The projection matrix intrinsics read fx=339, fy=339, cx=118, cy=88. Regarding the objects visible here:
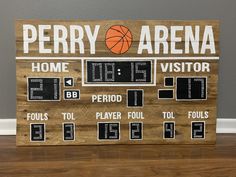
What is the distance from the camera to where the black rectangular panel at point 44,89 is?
1.43 meters

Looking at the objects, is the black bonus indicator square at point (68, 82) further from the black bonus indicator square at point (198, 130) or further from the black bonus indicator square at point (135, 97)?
the black bonus indicator square at point (198, 130)

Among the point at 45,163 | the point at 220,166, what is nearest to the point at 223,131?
the point at 220,166

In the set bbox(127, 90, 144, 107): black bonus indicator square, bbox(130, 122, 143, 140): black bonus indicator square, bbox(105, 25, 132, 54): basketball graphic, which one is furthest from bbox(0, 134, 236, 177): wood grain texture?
bbox(105, 25, 132, 54): basketball graphic

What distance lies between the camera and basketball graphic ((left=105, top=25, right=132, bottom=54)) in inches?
56.2

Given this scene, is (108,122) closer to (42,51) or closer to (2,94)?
(42,51)

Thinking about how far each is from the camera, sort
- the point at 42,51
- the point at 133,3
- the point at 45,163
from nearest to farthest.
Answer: the point at 45,163, the point at 42,51, the point at 133,3

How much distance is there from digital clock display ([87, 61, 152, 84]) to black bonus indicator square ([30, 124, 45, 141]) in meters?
0.28

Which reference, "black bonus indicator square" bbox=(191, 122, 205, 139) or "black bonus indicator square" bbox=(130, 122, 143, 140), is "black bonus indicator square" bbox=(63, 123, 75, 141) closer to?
"black bonus indicator square" bbox=(130, 122, 143, 140)

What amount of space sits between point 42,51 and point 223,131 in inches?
37.9

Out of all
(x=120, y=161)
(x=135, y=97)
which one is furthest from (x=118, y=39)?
(x=120, y=161)

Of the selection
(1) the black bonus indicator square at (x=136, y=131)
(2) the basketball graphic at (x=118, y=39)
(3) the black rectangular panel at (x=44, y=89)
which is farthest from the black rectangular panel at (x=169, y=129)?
(3) the black rectangular panel at (x=44, y=89)

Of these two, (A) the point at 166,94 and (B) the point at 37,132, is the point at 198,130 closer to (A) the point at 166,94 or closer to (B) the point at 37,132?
(A) the point at 166,94

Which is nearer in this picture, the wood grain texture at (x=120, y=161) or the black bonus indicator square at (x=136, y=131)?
the wood grain texture at (x=120, y=161)

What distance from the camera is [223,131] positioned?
170 centimetres
